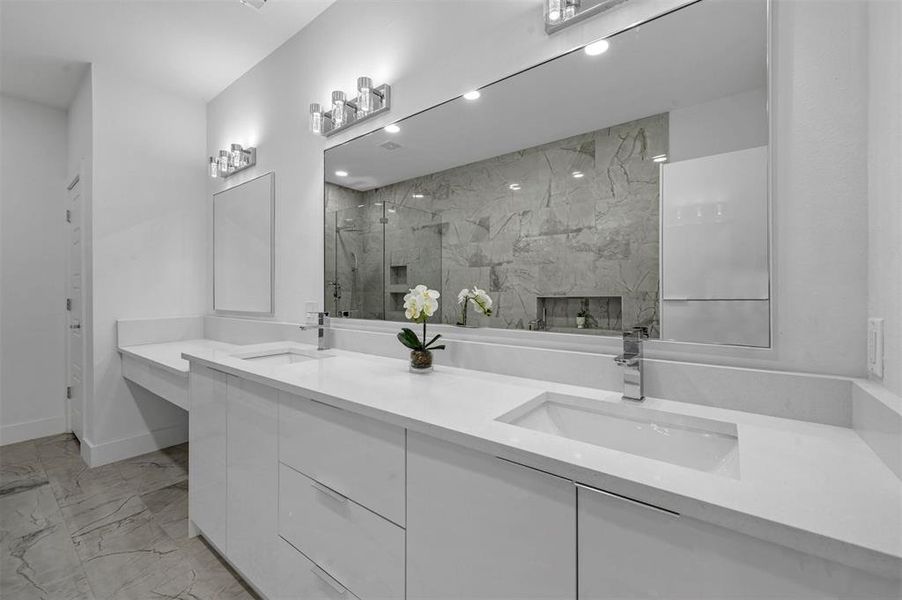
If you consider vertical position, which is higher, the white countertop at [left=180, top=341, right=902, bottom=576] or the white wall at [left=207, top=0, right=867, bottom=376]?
the white wall at [left=207, top=0, right=867, bottom=376]

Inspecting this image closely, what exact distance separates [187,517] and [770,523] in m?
2.53

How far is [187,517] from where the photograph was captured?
212 cm

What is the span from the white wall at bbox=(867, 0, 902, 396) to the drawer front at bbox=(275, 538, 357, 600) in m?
1.38

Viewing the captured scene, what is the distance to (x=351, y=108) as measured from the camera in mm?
2045

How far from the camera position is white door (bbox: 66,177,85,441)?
117 inches

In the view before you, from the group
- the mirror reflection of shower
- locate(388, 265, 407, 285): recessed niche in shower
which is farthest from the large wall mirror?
the mirror reflection of shower

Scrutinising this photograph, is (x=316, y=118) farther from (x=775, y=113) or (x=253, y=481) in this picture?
(x=775, y=113)

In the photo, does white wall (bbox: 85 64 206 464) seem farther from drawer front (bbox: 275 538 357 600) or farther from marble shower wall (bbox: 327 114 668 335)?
marble shower wall (bbox: 327 114 668 335)

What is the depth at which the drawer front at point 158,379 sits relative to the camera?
2133mm

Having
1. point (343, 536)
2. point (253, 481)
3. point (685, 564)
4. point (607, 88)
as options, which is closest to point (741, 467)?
point (685, 564)

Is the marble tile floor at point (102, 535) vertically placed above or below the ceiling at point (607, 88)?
below

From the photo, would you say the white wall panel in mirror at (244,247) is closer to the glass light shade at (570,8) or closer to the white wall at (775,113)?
the white wall at (775,113)

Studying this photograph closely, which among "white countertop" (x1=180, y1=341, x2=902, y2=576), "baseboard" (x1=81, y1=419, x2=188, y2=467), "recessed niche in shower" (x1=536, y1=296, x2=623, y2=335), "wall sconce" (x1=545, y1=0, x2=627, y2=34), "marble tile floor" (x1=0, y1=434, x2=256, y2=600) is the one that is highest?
"wall sconce" (x1=545, y1=0, x2=627, y2=34)

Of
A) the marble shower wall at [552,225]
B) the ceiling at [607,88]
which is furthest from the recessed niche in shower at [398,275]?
the ceiling at [607,88]
